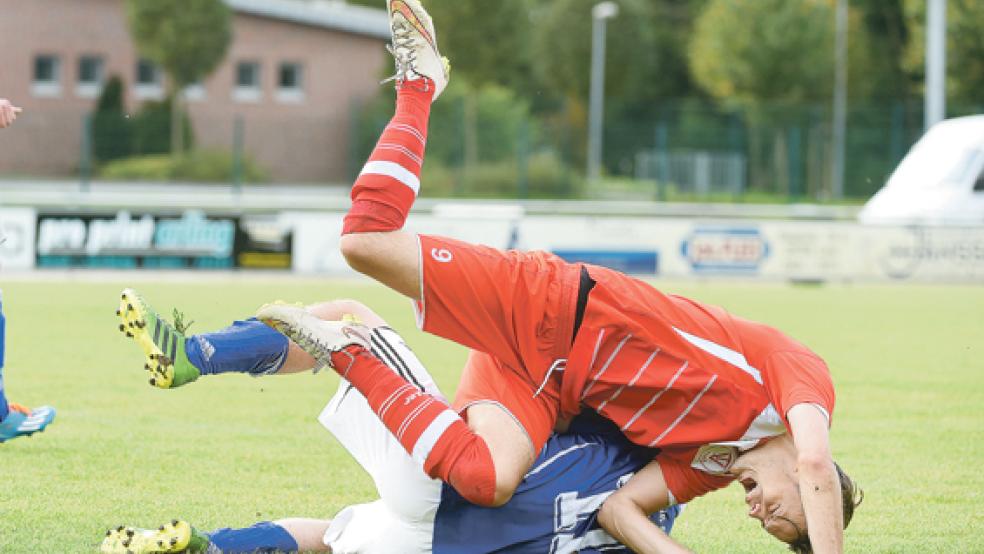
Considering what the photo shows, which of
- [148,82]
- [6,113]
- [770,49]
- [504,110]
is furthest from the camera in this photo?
[148,82]

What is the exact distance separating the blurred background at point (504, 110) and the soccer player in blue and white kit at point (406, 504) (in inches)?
775

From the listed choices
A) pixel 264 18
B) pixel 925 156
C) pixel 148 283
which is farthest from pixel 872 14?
pixel 148 283

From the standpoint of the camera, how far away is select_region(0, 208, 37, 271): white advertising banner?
63.5ft

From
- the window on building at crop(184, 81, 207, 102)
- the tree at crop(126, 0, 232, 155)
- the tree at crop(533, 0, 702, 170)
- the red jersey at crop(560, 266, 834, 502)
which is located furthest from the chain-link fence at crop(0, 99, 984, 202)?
the red jersey at crop(560, 266, 834, 502)

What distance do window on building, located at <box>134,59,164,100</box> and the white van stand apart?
2867cm

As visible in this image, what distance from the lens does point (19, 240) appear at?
1945 cm

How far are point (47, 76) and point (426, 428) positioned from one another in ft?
143

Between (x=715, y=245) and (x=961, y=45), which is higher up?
(x=961, y=45)

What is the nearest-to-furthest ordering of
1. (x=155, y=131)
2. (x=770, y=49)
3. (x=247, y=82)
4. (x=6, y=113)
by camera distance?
(x=6, y=113)
(x=155, y=131)
(x=770, y=49)
(x=247, y=82)

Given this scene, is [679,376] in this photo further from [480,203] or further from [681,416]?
[480,203]

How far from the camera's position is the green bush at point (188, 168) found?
120 feet

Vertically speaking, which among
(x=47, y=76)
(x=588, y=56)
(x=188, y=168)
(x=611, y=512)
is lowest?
(x=611, y=512)

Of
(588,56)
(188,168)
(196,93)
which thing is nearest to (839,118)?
(588,56)

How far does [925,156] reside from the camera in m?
26.0
